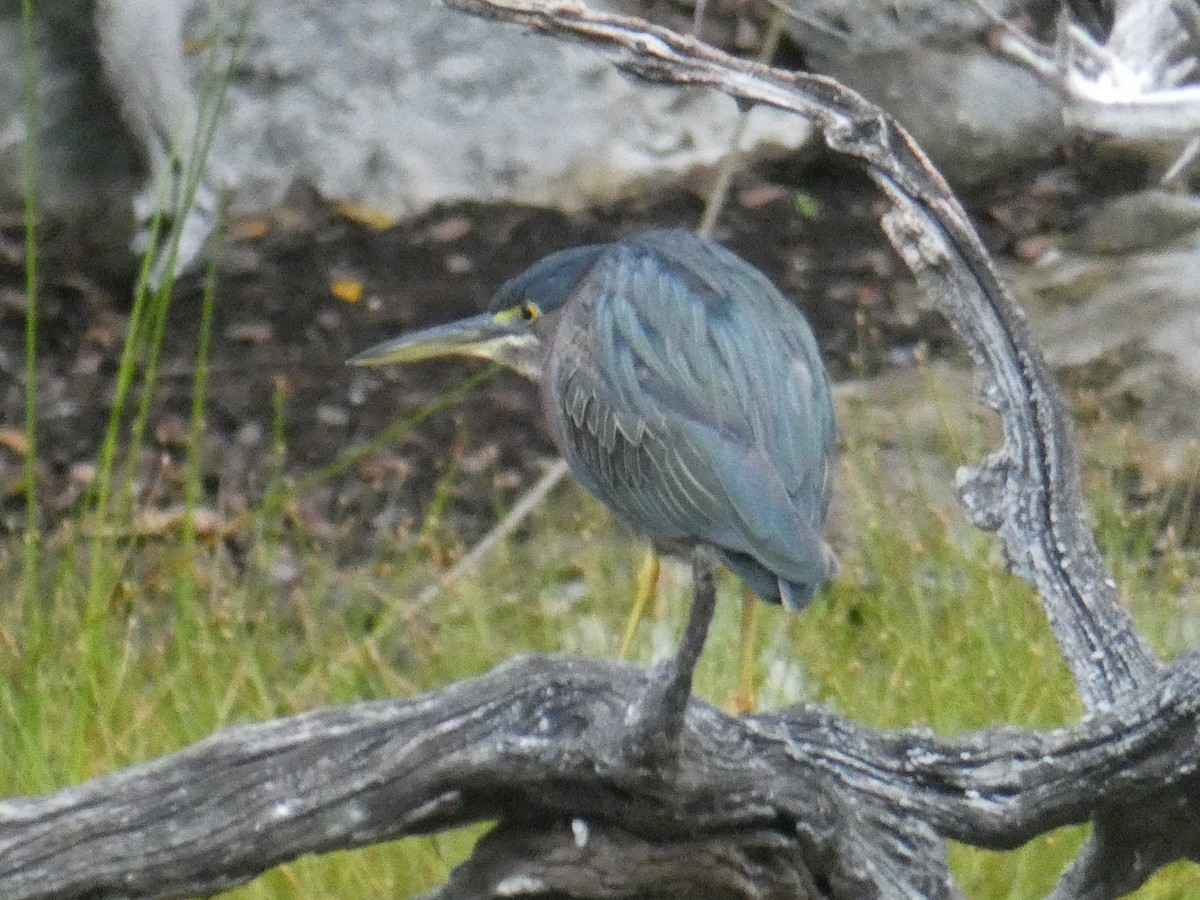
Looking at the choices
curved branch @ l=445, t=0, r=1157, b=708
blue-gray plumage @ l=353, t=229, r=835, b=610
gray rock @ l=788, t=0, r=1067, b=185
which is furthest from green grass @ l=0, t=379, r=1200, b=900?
gray rock @ l=788, t=0, r=1067, b=185

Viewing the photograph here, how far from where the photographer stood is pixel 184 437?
5.58 m

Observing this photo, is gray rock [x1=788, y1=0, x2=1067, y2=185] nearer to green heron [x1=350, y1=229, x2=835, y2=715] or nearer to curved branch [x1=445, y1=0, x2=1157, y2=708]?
curved branch [x1=445, y1=0, x2=1157, y2=708]

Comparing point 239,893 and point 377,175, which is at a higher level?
point 239,893

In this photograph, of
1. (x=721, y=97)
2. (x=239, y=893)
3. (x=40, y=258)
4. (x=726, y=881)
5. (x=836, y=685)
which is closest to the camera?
(x=726, y=881)

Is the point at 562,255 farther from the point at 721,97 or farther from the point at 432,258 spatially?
the point at 721,97

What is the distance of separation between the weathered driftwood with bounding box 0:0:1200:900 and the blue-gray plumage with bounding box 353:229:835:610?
0.62 ft

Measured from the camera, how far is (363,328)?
5.93 m

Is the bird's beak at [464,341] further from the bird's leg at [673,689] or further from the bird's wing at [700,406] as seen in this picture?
the bird's leg at [673,689]

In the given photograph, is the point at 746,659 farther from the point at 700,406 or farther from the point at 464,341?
the point at 700,406

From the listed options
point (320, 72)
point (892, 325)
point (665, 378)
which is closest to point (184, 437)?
point (320, 72)

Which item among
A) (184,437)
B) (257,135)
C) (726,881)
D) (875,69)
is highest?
(726,881)

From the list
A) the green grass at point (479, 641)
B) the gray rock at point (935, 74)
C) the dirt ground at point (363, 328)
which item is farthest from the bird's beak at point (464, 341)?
the gray rock at point (935, 74)

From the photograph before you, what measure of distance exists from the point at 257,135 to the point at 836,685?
325cm

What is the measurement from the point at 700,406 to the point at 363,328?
3748 mm
